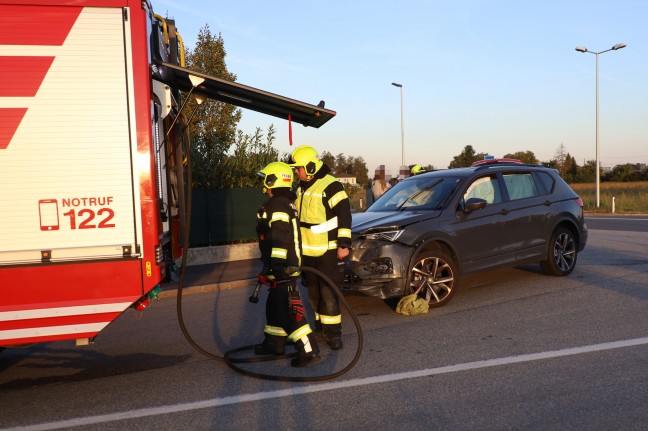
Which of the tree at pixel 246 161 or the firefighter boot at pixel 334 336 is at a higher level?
the tree at pixel 246 161

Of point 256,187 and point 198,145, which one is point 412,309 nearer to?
point 256,187

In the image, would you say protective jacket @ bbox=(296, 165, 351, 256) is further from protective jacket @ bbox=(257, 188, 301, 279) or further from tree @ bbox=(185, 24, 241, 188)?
tree @ bbox=(185, 24, 241, 188)

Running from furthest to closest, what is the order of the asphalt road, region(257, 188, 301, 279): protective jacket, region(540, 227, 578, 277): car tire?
Result: region(540, 227, 578, 277): car tire
region(257, 188, 301, 279): protective jacket
the asphalt road

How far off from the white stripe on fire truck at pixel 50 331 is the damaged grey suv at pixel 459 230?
10.1 ft

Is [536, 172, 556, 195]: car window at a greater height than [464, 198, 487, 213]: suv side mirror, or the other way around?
[536, 172, 556, 195]: car window

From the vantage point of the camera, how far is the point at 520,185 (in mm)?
8828

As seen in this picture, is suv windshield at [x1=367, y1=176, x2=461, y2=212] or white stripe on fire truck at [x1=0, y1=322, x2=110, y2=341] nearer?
white stripe on fire truck at [x1=0, y1=322, x2=110, y2=341]

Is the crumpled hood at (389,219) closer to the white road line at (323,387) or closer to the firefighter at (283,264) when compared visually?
the firefighter at (283,264)

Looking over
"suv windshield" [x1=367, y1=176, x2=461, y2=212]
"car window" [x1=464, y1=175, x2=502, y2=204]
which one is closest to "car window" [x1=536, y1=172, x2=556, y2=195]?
"car window" [x1=464, y1=175, x2=502, y2=204]

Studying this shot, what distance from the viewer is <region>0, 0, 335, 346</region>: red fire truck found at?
453 centimetres

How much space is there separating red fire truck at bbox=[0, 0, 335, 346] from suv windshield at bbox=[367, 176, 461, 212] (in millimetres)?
4045

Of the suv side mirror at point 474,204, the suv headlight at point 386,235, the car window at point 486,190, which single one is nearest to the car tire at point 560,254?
the car window at point 486,190

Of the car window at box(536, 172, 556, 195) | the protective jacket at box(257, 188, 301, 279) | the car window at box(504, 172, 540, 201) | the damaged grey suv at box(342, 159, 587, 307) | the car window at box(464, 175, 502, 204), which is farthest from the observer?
the car window at box(536, 172, 556, 195)

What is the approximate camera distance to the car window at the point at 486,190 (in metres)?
8.16
